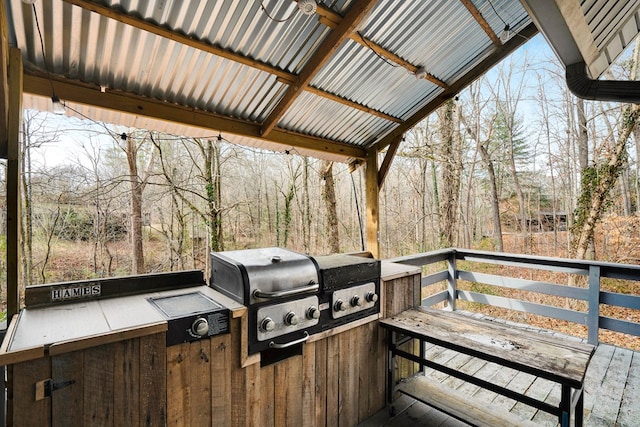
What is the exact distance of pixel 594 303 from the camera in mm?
3221

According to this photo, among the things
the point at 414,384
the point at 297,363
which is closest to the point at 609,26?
the point at 414,384

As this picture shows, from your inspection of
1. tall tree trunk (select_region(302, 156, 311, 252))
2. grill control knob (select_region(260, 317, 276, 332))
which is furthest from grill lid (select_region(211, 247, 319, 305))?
tall tree trunk (select_region(302, 156, 311, 252))

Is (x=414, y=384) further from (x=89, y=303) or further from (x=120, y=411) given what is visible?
(x=89, y=303)

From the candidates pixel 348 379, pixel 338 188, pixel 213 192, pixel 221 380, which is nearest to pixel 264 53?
pixel 221 380

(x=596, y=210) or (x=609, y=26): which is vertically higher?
(x=609, y=26)

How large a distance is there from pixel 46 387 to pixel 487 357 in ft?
6.73

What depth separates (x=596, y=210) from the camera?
6.03 metres

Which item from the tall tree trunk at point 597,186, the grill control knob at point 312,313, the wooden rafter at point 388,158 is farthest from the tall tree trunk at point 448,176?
the grill control knob at point 312,313

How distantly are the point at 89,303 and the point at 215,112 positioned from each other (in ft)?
6.19

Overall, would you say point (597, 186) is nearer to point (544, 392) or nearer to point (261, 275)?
point (544, 392)

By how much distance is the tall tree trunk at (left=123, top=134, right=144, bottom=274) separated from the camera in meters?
5.61

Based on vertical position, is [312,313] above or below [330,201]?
below

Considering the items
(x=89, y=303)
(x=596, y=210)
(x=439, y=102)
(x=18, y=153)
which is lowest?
(x=89, y=303)

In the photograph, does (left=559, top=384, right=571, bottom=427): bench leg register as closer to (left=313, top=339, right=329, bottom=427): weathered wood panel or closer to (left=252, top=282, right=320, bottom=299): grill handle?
(left=313, top=339, right=329, bottom=427): weathered wood panel
